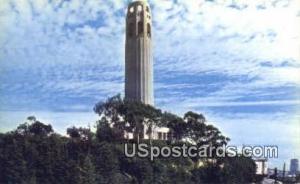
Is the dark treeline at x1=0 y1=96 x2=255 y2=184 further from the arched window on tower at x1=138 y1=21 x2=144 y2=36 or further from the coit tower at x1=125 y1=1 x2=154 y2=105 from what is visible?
the arched window on tower at x1=138 y1=21 x2=144 y2=36

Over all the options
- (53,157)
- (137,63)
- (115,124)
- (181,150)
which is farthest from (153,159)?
(137,63)

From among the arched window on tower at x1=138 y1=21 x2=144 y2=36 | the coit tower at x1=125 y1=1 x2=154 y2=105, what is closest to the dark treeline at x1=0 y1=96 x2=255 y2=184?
the coit tower at x1=125 y1=1 x2=154 y2=105

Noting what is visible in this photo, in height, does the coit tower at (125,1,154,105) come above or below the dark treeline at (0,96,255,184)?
above

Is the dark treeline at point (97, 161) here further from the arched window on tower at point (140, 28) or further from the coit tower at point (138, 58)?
the arched window on tower at point (140, 28)

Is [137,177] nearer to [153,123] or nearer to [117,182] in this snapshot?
[117,182]

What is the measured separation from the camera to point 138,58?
794cm

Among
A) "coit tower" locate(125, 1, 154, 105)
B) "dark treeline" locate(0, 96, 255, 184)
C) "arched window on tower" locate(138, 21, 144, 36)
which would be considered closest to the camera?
"dark treeline" locate(0, 96, 255, 184)

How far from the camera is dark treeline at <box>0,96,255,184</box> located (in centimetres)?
480

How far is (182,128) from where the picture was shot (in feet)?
22.8

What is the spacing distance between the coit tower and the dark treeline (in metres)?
1.31

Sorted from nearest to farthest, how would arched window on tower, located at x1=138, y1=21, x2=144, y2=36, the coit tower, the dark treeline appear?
the dark treeline → the coit tower → arched window on tower, located at x1=138, y1=21, x2=144, y2=36

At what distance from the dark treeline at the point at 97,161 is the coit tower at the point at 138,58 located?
1.31 meters

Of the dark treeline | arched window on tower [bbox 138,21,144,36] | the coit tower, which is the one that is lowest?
the dark treeline

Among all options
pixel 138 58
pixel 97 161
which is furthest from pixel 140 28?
pixel 97 161
